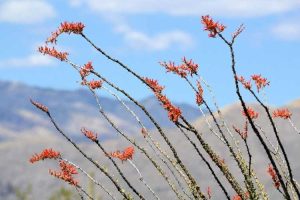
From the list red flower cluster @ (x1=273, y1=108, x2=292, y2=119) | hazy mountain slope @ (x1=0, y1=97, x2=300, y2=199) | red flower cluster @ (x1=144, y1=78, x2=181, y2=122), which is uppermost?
hazy mountain slope @ (x1=0, y1=97, x2=300, y2=199)

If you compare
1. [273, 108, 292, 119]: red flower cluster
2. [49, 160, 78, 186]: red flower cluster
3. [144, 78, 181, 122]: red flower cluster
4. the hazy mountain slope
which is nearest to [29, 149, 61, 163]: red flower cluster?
[49, 160, 78, 186]: red flower cluster

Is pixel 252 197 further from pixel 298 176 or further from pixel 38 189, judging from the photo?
pixel 38 189

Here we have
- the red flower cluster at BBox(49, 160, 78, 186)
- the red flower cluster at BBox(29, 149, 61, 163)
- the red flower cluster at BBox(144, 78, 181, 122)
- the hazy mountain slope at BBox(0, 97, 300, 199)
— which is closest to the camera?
the red flower cluster at BBox(144, 78, 181, 122)

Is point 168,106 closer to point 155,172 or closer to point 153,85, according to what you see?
point 153,85

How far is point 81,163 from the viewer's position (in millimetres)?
163375

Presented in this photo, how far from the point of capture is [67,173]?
15.8 ft

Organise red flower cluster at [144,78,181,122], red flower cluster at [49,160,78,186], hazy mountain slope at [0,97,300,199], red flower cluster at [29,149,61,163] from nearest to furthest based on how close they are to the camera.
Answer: red flower cluster at [144,78,181,122]
red flower cluster at [29,149,61,163]
red flower cluster at [49,160,78,186]
hazy mountain slope at [0,97,300,199]

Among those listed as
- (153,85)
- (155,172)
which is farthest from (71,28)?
(155,172)

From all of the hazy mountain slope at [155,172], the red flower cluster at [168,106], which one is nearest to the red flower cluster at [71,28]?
the red flower cluster at [168,106]

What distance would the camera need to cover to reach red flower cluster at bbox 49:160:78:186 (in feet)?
15.4

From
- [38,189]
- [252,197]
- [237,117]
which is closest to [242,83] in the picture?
[252,197]

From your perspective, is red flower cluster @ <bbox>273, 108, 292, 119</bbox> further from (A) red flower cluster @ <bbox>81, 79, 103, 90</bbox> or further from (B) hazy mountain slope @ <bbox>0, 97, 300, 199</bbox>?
(B) hazy mountain slope @ <bbox>0, 97, 300, 199</bbox>

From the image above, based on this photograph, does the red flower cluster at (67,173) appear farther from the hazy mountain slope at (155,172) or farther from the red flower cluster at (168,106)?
the hazy mountain slope at (155,172)

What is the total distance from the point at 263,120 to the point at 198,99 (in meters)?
149
